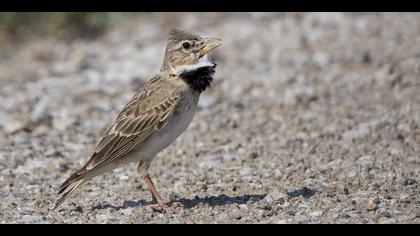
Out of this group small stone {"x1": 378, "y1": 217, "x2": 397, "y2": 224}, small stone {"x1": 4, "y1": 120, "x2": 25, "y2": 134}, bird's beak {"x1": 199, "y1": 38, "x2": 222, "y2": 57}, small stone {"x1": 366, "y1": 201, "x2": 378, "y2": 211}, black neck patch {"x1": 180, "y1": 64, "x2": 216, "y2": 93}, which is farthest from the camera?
small stone {"x1": 4, "y1": 120, "x2": 25, "y2": 134}

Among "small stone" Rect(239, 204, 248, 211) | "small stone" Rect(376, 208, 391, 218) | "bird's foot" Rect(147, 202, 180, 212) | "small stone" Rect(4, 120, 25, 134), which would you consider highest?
"small stone" Rect(4, 120, 25, 134)

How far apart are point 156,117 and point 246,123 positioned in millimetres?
3439

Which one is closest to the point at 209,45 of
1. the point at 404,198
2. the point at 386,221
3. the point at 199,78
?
the point at 199,78

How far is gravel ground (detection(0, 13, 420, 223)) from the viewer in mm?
8000

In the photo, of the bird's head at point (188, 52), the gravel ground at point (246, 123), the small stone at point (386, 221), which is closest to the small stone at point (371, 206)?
the gravel ground at point (246, 123)

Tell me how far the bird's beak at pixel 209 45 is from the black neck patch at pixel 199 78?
7.8 inches

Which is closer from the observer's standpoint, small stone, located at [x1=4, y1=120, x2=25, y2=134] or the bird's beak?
the bird's beak

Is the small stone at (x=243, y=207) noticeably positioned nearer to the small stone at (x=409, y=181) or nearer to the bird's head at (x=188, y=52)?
the bird's head at (x=188, y=52)

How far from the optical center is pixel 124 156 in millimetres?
8234

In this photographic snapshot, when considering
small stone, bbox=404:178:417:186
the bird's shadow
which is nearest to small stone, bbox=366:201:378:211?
small stone, bbox=404:178:417:186

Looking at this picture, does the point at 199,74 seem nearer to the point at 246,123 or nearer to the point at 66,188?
the point at 66,188

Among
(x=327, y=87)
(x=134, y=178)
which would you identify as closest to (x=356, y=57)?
(x=327, y=87)

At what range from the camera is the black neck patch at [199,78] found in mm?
8328

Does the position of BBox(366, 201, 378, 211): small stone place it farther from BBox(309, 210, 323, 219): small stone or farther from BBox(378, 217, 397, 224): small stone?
BBox(309, 210, 323, 219): small stone
